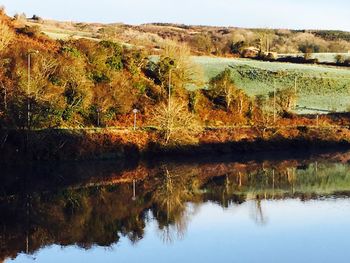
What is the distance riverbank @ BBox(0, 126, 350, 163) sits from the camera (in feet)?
123

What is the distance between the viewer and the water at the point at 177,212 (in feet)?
60.8

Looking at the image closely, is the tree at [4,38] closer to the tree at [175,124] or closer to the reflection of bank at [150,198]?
the tree at [175,124]

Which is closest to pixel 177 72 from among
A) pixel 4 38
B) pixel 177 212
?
pixel 4 38

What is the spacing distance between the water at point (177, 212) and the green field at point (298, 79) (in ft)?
71.8

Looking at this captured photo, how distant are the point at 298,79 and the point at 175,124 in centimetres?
2625

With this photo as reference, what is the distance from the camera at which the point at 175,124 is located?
44031 millimetres

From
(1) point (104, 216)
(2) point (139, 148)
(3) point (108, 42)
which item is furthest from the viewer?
(3) point (108, 42)

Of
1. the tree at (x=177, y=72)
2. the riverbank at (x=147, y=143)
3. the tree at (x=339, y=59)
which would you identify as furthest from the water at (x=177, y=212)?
the tree at (x=339, y=59)

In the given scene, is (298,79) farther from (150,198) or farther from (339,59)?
(150,198)

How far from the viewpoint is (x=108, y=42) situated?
5472 cm

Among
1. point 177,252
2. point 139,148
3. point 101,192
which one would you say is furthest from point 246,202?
point 139,148

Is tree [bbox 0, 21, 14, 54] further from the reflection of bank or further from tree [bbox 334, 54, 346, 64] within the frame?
tree [bbox 334, 54, 346, 64]

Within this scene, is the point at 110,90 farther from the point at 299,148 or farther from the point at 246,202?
the point at 246,202

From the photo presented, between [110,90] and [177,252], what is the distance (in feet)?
94.0
